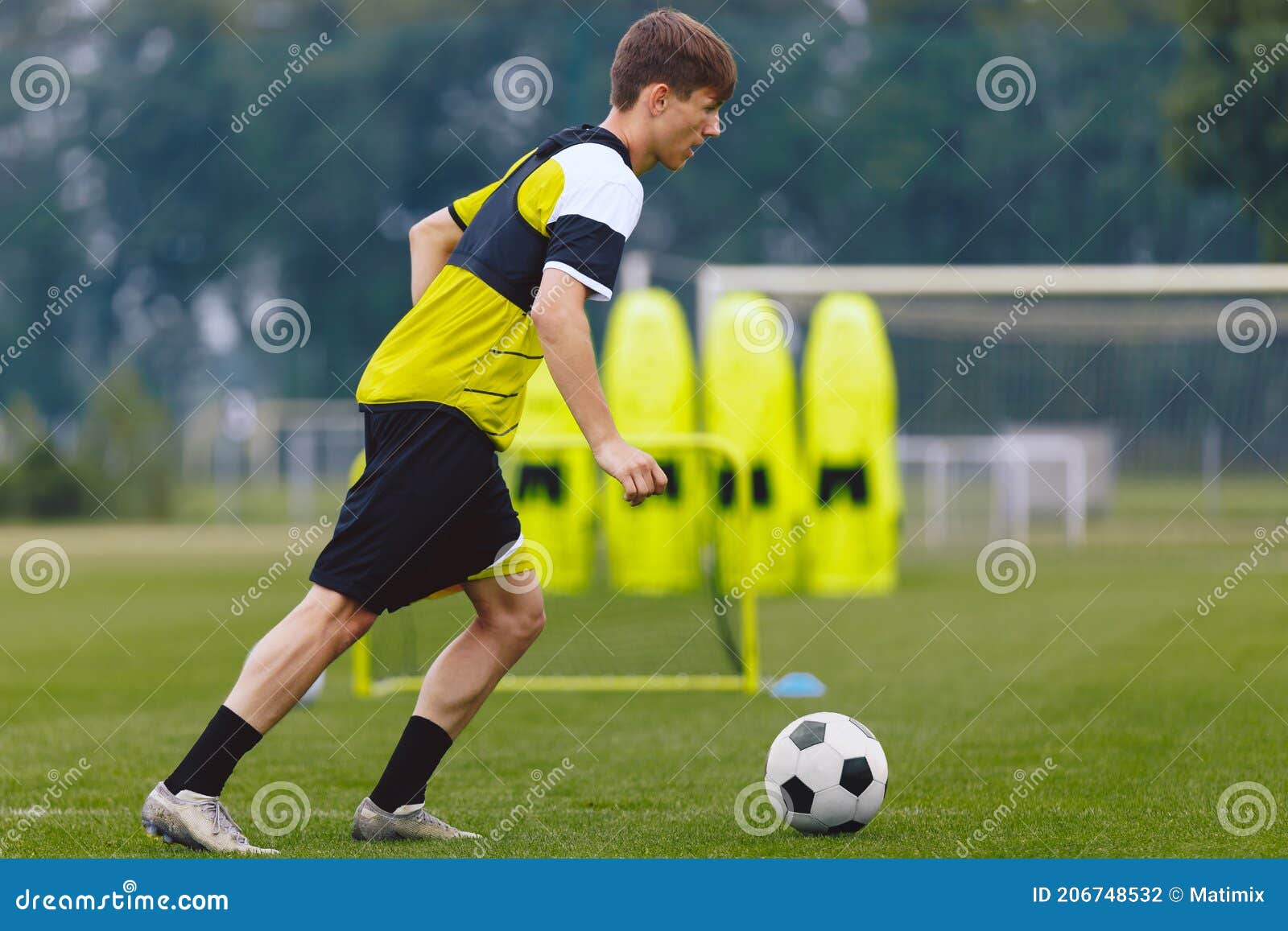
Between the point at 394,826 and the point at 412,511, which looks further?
the point at 394,826

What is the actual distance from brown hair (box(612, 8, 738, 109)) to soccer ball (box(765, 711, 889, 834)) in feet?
5.48

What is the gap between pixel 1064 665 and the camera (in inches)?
322

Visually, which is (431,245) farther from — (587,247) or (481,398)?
(587,247)

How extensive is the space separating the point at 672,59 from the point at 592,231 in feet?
1.70

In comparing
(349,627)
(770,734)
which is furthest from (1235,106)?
(349,627)

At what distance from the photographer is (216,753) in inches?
144

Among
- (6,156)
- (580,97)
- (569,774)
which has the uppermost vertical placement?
(580,97)

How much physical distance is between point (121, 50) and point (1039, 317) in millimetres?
24966

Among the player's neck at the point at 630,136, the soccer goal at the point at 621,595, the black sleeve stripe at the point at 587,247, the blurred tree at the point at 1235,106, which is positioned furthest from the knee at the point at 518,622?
the blurred tree at the point at 1235,106

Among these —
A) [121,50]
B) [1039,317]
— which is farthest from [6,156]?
[1039,317]

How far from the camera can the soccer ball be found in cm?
405

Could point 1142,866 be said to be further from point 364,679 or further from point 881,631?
point 881,631

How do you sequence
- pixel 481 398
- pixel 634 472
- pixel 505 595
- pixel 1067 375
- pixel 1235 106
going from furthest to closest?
pixel 1235 106 < pixel 1067 375 < pixel 505 595 < pixel 481 398 < pixel 634 472

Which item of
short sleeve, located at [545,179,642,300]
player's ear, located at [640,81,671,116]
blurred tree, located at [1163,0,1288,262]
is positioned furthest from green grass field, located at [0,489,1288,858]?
blurred tree, located at [1163,0,1288,262]
